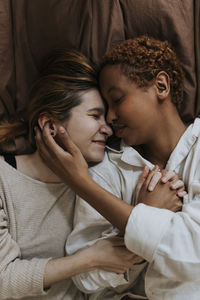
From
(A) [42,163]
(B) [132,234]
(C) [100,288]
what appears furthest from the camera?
(A) [42,163]

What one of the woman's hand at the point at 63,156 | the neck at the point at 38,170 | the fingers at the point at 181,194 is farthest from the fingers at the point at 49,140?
the fingers at the point at 181,194

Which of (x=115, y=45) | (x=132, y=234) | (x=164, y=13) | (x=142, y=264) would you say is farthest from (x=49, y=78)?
(x=142, y=264)

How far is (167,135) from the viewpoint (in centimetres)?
139

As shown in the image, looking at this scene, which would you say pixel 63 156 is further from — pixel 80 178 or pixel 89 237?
pixel 89 237

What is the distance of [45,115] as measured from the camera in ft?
4.46

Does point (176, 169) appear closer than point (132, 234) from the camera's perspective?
No

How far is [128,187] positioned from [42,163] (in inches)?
14.4

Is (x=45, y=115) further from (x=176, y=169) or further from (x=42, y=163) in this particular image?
(x=176, y=169)

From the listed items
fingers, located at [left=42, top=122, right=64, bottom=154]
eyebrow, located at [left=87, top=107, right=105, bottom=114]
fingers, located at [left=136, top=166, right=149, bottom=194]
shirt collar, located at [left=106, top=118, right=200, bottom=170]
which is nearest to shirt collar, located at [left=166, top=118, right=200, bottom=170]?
shirt collar, located at [left=106, top=118, right=200, bottom=170]

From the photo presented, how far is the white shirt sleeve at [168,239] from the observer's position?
40.8 inches

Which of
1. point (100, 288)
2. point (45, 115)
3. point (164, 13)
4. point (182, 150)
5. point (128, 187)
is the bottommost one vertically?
point (100, 288)

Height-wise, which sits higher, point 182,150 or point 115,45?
point 115,45

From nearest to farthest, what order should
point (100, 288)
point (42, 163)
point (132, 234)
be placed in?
1. point (132, 234)
2. point (100, 288)
3. point (42, 163)

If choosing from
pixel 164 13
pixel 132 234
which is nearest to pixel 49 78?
pixel 164 13
